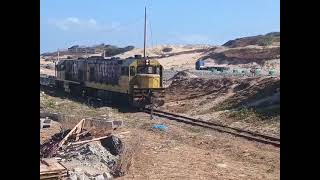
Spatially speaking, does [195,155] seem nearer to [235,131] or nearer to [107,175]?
[107,175]

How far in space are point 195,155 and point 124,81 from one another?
45.6 feet

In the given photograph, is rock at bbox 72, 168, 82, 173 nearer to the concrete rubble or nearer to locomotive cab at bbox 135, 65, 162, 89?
the concrete rubble

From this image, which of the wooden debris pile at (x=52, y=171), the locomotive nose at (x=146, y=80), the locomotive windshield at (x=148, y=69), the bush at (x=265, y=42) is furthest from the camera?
the bush at (x=265, y=42)

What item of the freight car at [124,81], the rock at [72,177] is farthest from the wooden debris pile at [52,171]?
the freight car at [124,81]

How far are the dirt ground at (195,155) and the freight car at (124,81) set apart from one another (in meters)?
6.31

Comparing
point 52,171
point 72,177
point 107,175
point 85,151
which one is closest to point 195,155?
point 85,151

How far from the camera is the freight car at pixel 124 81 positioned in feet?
91.3

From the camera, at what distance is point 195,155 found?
14977 millimetres

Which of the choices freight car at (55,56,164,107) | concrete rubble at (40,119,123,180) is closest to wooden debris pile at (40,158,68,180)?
concrete rubble at (40,119,123,180)

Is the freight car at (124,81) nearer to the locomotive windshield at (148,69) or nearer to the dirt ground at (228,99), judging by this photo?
the locomotive windshield at (148,69)
